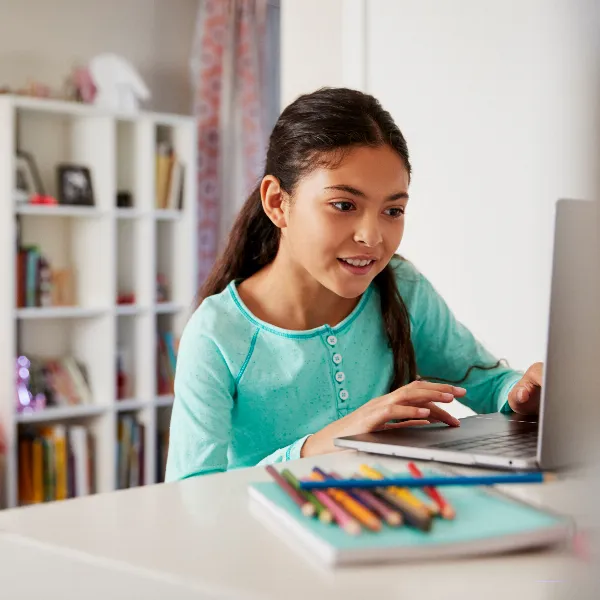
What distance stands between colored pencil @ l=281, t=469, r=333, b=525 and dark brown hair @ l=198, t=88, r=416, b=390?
0.60m

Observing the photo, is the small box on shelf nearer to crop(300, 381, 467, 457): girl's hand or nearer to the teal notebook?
crop(300, 381, 467, 457): girl's hand

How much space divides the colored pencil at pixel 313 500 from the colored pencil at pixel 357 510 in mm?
14

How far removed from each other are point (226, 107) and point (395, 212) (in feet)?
9.71

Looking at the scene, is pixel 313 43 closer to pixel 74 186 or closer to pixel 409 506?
pixel 74 186

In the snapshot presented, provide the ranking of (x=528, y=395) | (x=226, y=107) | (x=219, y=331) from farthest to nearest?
(x=226, y=107)
(x=219, y=331)
(x=528, y=395)

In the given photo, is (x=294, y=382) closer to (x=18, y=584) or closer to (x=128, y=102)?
(x=18, y=584)

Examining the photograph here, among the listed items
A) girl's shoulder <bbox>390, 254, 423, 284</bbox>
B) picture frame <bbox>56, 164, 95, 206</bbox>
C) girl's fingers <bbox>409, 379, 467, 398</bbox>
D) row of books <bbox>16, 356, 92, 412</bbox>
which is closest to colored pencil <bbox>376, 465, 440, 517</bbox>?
girl's fingers <bbox>409, 379, 467, 398</bbox>

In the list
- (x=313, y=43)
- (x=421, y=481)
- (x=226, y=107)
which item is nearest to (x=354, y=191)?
(x=421, y=481)

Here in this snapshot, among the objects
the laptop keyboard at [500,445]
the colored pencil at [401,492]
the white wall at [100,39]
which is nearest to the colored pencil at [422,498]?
the colored pencil at [401,492]

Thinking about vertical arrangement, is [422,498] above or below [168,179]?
below

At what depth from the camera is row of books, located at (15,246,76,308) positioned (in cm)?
318

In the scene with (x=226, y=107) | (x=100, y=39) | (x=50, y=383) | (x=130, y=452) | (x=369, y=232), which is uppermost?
(x=100, y=39)

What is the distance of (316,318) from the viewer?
1.28 m

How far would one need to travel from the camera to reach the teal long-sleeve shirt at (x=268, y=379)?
1.09 m
